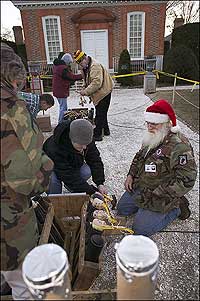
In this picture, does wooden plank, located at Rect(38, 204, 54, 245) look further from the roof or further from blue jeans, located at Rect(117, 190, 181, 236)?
the roof

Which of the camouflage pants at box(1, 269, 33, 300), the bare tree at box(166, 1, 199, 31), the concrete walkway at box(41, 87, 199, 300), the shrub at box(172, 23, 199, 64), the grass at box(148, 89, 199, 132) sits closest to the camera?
the camouflage pants at box(1, 269, 33, 300)

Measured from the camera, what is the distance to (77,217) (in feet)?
9.12

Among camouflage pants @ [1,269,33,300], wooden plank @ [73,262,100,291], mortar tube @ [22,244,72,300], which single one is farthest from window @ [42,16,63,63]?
mortar tube @ [22,244,72,300]

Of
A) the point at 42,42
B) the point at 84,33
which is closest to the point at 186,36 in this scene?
the point at 84,33

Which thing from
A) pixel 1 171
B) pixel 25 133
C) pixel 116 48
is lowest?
pixel 1 171

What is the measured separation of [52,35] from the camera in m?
15.3

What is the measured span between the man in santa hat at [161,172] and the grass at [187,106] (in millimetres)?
3962

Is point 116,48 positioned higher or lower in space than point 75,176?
higher

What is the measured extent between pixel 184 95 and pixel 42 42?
9.27m

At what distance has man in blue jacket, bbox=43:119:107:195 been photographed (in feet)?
8.70

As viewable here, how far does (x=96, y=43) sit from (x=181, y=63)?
16.8ft

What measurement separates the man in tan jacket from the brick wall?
11.2 meters

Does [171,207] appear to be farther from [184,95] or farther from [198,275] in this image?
[184,95]

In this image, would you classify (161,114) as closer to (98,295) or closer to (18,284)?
(98,295)
